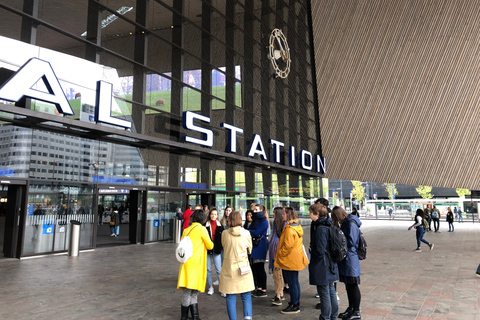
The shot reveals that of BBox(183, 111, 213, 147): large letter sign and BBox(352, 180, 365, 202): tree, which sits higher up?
BBox(183, 111, 213, 147): large letter sign

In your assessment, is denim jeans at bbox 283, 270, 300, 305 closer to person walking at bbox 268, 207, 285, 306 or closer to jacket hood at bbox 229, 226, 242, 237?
person walking at bbox 268, 207, 285, 306

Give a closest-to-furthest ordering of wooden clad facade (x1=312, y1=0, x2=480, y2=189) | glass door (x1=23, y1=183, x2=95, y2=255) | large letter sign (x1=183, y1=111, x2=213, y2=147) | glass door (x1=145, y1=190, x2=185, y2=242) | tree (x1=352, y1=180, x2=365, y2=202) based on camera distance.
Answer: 1. glass door (x1=23, y1=183, x2=95, y2=255)
2. large letter sign (x1=183, y1=111, x2=213, y2=147)
3. glass door (x1=145, y1=190, x2=185, y2=242)
4. wooden clad facade (x1=312, y1=0, x2=480, y2=189)
5. tree (x1=352, y1=180, x2=365, y2=202)

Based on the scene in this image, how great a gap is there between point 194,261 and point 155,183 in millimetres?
9797

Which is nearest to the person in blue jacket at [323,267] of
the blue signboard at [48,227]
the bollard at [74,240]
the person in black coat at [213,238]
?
the person in black coat at [213,238]

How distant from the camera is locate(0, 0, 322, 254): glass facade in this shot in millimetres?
10266

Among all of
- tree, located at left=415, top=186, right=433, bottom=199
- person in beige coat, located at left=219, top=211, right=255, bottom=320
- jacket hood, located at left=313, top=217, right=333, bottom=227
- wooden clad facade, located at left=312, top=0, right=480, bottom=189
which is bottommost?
person in beige coat, located at left=219, top=211, right=255, bottom=320

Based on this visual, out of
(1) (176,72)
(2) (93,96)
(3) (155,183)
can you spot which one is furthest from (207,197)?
(2) (93,96)

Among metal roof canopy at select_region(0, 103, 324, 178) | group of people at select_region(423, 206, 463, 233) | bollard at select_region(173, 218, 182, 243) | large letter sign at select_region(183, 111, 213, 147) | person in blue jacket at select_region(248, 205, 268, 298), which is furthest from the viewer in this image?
group of people at select_region(423, 206, 463, 233)

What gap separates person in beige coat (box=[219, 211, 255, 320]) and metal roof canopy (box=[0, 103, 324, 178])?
23.0ft

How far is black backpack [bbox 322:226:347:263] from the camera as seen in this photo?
4578 mm

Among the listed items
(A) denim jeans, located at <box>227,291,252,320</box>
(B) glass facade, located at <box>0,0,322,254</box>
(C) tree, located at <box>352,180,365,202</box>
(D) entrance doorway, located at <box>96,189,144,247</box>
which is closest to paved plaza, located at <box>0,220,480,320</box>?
(A) denim jeans, located at <box>227,291,252,320</box>

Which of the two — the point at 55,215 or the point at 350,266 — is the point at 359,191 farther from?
the point at 350,266

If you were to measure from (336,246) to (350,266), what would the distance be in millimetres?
569

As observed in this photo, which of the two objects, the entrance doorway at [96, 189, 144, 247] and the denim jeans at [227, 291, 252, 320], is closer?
the denim jeans at [227, 291, 252, 320]
